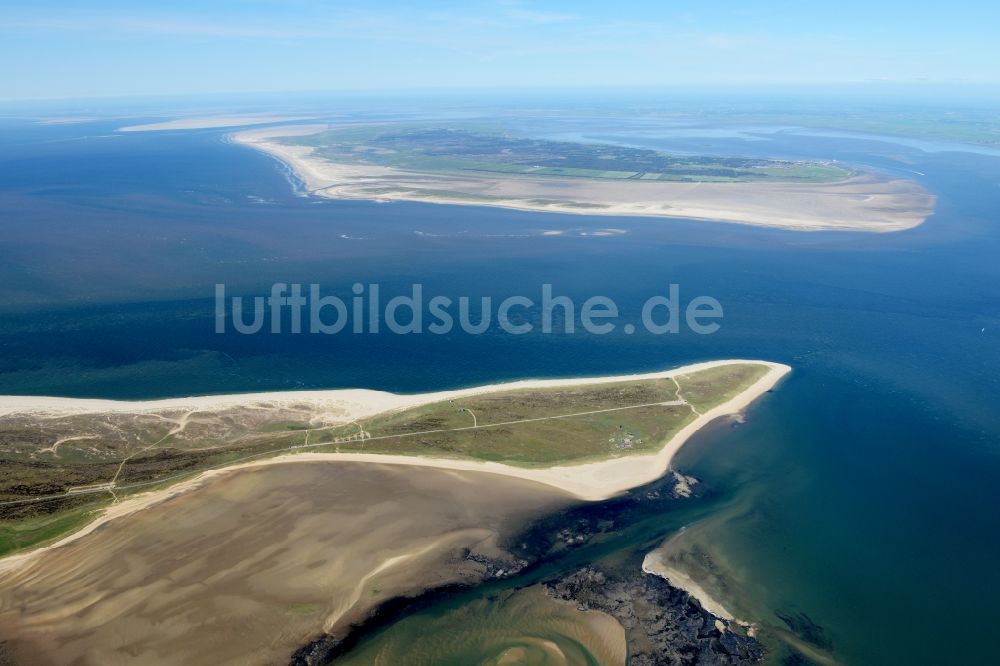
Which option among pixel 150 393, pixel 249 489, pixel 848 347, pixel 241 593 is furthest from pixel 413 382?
pixel 848 347

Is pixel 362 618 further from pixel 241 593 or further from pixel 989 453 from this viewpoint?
pixel 989 453

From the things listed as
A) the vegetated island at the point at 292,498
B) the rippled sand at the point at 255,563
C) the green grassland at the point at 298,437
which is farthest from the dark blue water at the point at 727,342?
the rippled sand at the point at 255,563

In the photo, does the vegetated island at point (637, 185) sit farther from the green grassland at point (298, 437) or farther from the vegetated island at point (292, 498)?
the green grassland at point (298, 437)

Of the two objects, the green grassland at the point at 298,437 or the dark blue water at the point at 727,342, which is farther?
the green grassland at the point at 298,437

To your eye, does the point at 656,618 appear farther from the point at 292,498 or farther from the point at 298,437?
the point at 298,437

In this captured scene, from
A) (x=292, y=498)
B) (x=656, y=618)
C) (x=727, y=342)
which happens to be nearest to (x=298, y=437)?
(x=292, y=498)

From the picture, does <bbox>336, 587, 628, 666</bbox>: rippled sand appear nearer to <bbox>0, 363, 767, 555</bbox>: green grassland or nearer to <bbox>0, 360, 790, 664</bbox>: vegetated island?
<bbox>0, 360, 790, 664</bbox>: vegetated island
